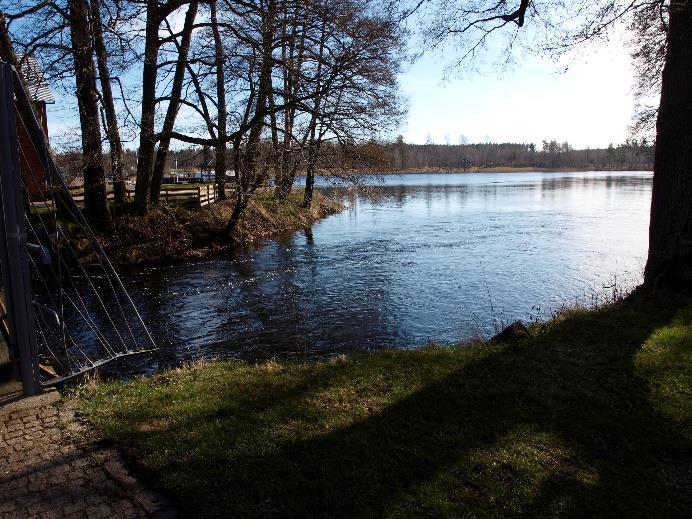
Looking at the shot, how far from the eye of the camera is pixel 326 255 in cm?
2027

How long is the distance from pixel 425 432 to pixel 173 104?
1870 centimetres

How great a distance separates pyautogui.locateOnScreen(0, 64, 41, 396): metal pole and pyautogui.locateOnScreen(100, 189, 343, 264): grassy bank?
47.0ft

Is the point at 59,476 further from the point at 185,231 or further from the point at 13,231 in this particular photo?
the point at 185,231

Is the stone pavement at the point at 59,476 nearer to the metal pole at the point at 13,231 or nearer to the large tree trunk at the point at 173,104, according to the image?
the metal pole at the point at 13,231

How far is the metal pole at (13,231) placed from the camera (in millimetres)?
4516

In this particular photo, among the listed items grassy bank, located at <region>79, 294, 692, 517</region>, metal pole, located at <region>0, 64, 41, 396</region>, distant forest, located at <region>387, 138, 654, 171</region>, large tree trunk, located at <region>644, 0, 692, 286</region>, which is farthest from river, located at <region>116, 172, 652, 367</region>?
distant forest, located at <region>387, 138, 654, 171</region>

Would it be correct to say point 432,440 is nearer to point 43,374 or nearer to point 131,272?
point 43,374

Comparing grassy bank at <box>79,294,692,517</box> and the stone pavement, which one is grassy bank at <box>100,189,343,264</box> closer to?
grassy bank at <box>79,294,692,517</box>

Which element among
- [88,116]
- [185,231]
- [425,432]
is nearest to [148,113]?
[88,116]

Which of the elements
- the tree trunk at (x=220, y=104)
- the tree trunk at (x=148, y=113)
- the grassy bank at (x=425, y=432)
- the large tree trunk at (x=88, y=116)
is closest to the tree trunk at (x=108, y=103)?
the large tree trunk at (x=88, y=116)

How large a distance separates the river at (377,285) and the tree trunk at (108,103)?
415 cm

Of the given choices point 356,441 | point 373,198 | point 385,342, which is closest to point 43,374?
point 356,441

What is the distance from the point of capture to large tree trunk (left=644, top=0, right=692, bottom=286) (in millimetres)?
8422

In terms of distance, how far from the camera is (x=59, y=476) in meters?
4.03
